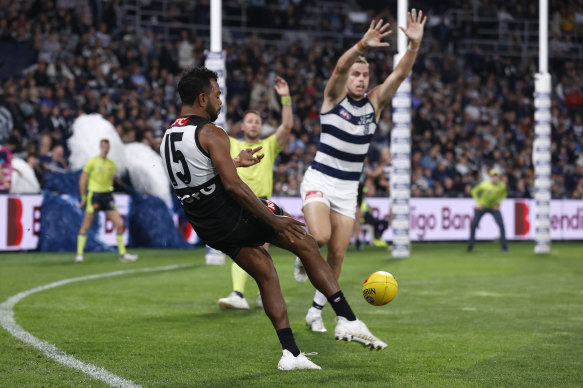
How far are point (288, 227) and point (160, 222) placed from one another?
14911 mm

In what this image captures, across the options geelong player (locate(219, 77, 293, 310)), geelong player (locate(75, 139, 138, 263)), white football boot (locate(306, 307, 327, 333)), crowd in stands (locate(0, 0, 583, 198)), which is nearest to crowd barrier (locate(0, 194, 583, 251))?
crowd in stands (locate(0, 0, 583, 198))

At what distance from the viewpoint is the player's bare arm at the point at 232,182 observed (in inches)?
225

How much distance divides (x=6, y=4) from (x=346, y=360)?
2084 cm

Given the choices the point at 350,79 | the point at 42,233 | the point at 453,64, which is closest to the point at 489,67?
the point at 453,64

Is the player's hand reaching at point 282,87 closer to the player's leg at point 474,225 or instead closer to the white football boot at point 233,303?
the white football boot at point 233,303

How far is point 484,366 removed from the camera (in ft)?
21.3

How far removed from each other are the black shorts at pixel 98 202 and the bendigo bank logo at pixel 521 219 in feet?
41.9

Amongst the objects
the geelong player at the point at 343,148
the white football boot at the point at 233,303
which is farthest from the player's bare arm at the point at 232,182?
the white football boot at the point at 233,303

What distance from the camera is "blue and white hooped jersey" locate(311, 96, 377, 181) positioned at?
8117mm

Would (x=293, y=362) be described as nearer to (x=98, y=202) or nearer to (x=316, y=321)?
(x=316, y=321)

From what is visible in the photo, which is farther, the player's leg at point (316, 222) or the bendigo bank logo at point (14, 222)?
the bendigo bank logo at point (14, 222)

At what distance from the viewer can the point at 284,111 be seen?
30.9 ft

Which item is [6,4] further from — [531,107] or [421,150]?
[531,107]

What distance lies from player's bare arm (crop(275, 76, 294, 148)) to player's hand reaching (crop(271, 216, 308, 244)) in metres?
2.98
